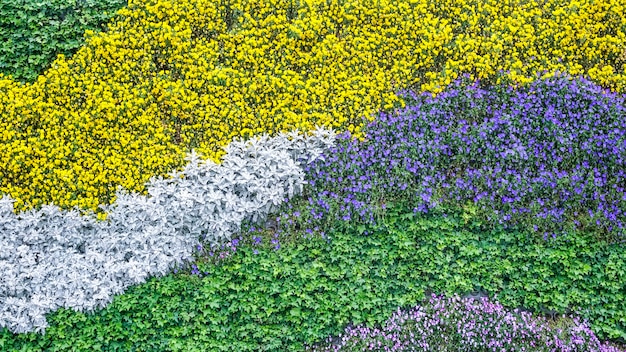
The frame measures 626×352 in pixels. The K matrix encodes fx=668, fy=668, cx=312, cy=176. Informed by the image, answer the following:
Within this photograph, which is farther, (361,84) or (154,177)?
(361,84)

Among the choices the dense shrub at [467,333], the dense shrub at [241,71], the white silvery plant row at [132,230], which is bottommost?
the dense shrub at [467,333]

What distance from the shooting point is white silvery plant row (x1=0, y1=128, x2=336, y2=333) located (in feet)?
19.4

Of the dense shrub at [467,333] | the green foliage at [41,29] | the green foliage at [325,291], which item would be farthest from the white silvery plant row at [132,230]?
the green foliage at [41,29]

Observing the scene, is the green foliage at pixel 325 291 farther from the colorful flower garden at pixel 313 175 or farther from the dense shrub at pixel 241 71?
the dense shrub at pixel 241 71

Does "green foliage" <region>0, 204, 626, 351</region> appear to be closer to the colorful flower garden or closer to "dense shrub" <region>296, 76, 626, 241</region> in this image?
the colorful flower garden

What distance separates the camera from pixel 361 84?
710cm

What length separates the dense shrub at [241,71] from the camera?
659 cm

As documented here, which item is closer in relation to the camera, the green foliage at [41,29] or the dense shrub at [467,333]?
the dense shrub at [467,333]

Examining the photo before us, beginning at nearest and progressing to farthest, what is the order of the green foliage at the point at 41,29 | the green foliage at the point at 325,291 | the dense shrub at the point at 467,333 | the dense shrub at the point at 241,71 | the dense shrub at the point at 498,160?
the dense shrub at the point at 467,333 < the green foliage at the point at 325,291 < the dense shrub at the point at 498,160 < the dense shrub at the point at 241,71 < the green foliage at the point at 41,29

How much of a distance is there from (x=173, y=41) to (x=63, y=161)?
68.7 inches

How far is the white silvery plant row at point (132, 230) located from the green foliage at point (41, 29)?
1691 millimetres

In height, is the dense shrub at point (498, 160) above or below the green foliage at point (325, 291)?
above

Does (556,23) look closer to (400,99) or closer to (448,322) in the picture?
(400,99)

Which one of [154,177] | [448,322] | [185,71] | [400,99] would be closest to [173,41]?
[185,71]
